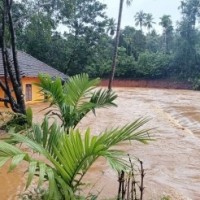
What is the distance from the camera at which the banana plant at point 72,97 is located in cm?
472

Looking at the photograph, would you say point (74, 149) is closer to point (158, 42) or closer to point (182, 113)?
point (182, 113)

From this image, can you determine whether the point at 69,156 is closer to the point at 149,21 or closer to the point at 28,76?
the point at 28,76

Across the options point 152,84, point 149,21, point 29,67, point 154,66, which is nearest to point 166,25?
point 149,21

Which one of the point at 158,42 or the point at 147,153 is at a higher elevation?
the point at 158,42

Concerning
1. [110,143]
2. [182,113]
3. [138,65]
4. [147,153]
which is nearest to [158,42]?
[138,65]

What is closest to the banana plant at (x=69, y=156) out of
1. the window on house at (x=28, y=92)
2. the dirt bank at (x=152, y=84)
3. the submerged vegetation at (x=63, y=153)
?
the submerged vegetation at (x=63, y=153)

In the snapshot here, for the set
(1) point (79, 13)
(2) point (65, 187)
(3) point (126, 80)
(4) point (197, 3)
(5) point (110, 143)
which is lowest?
(3) point (126, 80)

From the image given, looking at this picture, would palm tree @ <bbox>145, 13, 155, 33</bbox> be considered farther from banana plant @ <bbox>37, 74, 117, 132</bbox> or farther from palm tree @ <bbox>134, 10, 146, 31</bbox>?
banana plant @ <bbox>37, 74, 117, 132</bbox>

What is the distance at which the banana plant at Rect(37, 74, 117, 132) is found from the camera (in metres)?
4.72

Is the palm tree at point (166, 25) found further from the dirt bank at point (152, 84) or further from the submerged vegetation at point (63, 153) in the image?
the submerged vegetation at point (63, 153)

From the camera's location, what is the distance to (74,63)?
3884 centimetres

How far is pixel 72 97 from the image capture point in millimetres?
5082

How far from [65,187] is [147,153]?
18.7 feet

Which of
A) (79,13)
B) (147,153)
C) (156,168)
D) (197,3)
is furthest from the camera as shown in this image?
(197,3)
